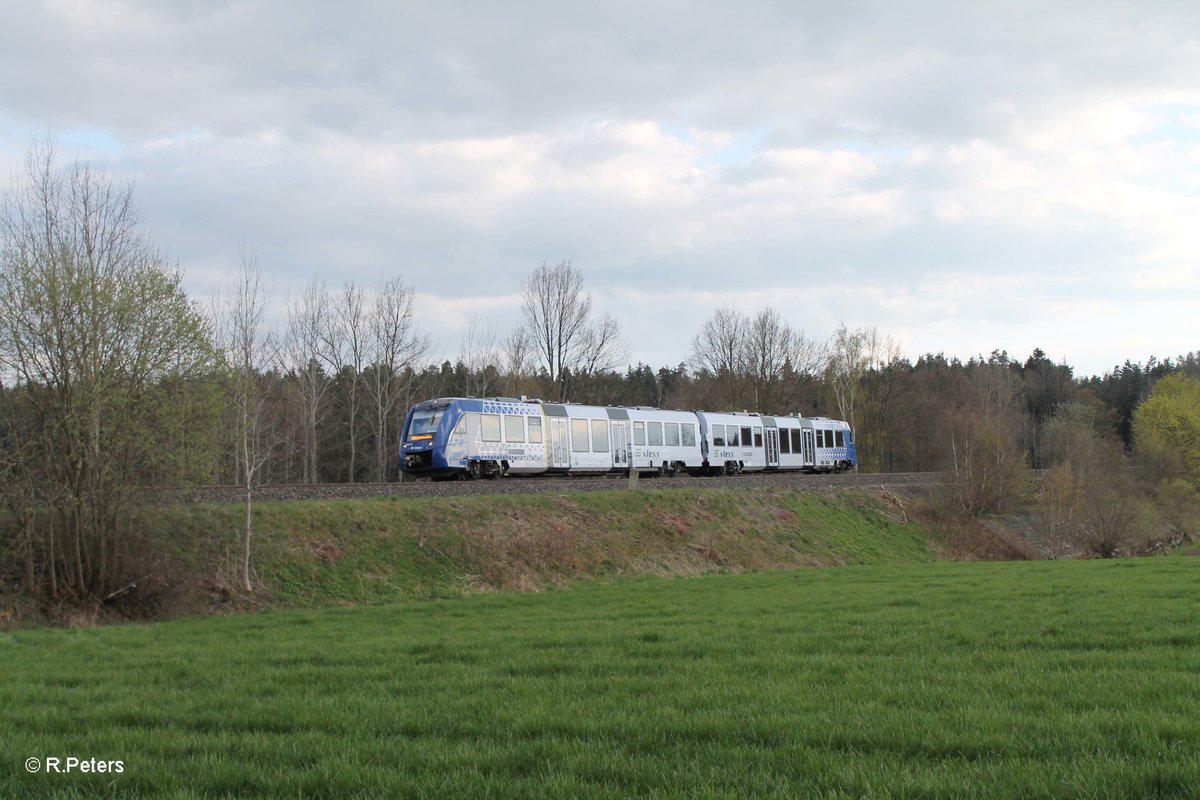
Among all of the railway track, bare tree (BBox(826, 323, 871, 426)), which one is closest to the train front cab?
the railway track

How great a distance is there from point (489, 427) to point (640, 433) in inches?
343

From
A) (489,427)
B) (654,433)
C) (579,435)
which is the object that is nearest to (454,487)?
(489,427)

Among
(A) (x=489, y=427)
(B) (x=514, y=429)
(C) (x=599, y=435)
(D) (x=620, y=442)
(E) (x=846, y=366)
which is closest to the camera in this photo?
(A) (x=489, y=427)

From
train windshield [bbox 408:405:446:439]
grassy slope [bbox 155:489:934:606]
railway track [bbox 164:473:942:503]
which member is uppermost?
train windshield [bbox 408:405:446:439]

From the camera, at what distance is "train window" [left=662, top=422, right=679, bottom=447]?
38384mm

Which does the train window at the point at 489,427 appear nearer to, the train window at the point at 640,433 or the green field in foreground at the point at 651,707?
the train window at the point at 640,433

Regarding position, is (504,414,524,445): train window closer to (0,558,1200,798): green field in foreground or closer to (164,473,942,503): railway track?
(164,473,942,503): railway track

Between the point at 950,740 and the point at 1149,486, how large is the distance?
59.9 metres

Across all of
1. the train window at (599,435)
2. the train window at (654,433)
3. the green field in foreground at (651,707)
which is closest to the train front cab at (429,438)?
the train window at (599,435)

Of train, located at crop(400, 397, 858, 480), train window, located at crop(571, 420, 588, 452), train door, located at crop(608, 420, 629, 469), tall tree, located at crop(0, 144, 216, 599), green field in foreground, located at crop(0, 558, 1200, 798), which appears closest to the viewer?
green field in foreground, located at crop(0, 558, 1200, 798)

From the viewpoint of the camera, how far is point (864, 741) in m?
5.15

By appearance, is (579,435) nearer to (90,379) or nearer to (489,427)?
(489,427)

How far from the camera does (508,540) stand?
23.7 m

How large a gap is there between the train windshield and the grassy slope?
4.64 m
